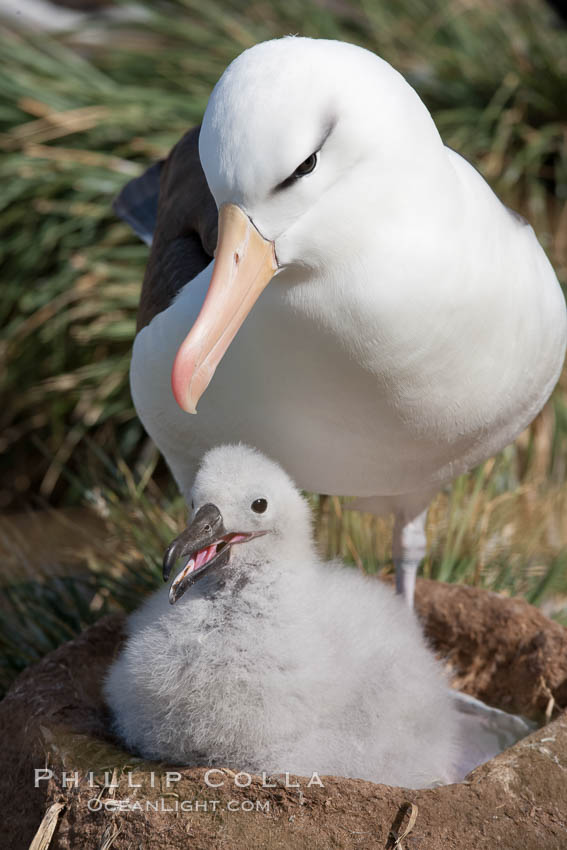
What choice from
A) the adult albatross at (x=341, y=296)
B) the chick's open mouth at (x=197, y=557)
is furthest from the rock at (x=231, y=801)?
the adult albatross at (x=341, y=296)

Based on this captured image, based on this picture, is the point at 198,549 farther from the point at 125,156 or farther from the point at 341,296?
the point at 125,156

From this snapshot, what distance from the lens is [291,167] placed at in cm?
225

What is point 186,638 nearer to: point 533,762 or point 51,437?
point 533,762

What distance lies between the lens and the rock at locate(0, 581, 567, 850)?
247cm

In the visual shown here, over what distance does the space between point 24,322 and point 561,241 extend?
9.50ft

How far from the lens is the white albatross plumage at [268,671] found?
8.89 ft

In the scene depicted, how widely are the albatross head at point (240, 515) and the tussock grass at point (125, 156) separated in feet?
7.27

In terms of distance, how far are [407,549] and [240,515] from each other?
101 centimetres

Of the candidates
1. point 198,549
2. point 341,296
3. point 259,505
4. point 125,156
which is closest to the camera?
point 341,296

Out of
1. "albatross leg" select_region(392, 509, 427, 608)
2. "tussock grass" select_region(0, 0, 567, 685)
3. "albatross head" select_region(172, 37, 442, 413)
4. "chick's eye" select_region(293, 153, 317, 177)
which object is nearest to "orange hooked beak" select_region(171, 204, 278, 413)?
"albatross head" select_region(172, 37, 442, 413)

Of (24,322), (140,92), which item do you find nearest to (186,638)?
(24,322)

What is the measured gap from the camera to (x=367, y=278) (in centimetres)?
Result: 246

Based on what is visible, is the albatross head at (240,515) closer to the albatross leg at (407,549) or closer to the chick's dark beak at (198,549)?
the chick's dark beak at (198,549)

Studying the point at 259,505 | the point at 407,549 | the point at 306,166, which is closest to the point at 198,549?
the point at 259,505
